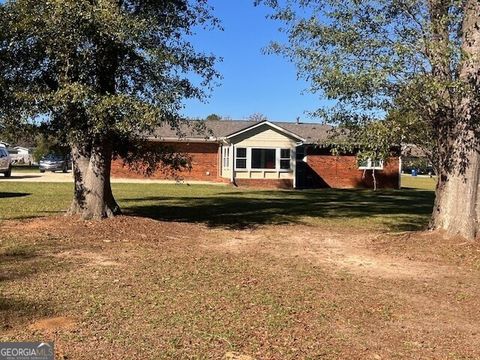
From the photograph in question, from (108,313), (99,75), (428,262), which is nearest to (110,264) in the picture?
(108,313)

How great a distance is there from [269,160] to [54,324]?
2739cm

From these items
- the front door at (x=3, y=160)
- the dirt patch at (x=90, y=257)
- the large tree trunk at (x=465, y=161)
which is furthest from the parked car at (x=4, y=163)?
the large tree trunk at (x=465, y=161)

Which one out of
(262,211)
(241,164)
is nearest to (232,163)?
(241,164)

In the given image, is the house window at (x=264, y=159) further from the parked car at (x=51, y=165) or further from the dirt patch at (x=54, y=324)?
the dirt patch at (x=54, y=324)

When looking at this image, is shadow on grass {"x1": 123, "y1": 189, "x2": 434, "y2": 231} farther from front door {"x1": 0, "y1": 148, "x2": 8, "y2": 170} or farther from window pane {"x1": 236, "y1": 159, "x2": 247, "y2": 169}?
front door {"x1": 0, "y1": 148, "x2": 8, "y2": 170}

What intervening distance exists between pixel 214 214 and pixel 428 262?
A: 764cm

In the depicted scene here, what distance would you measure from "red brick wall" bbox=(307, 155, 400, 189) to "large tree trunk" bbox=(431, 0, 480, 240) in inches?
916

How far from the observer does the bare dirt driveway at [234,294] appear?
4895 millimetres

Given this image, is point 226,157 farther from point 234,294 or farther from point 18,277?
point 234,294

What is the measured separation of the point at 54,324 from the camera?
17.2ft

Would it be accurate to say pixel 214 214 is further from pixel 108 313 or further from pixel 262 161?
pixel 262 161

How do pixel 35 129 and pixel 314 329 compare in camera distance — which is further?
pixel 35 129

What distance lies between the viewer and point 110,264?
317 inches

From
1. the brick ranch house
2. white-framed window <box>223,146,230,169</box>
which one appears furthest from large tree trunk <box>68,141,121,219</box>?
white-framed window <box>223,146,230,169</box>
